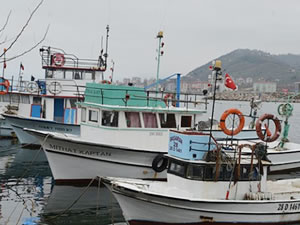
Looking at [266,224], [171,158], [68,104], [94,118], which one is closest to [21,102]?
[68,104]

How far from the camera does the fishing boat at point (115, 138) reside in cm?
1708

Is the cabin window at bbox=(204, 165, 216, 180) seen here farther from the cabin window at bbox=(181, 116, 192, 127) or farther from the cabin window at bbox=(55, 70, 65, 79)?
the cabin window at bbox=(55, 70, 65, 79)

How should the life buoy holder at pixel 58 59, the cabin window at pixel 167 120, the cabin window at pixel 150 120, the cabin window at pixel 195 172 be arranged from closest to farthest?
the cabin window at pixel 195 172
the cabin window at pixel 150 120
the cabin window at pixel 167 120
the life buoy holder at pixel 58 59

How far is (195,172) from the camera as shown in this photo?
39.6ft

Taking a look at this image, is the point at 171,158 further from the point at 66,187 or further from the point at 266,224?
the point at 66,187

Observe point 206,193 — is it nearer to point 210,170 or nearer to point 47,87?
point 210,170

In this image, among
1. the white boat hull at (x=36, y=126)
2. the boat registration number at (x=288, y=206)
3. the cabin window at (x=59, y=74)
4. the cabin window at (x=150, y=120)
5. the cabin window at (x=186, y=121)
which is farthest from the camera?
the cabin window at (x=59, y=74)

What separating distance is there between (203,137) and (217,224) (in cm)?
254

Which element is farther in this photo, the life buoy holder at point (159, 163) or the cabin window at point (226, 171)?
the life buoy holder at point (159, 163)

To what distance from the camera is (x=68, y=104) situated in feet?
91.8

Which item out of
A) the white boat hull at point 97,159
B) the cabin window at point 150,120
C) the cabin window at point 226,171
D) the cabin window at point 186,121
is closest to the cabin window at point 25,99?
the white boat hull at point 97,159

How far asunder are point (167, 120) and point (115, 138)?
263 centimetres

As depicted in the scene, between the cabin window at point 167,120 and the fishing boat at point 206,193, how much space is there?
5.57 m

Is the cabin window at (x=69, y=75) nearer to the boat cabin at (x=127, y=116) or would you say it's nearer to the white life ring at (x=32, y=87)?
the white life ring at (x=32, y=87)
